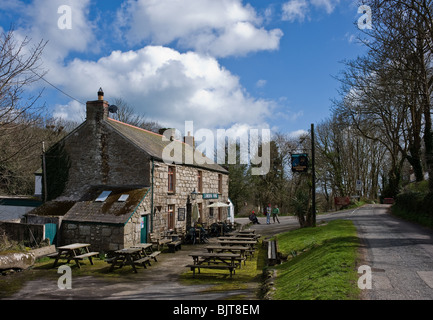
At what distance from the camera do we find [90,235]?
1619 cm

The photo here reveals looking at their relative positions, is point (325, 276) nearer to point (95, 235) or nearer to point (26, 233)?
point (95, 235)

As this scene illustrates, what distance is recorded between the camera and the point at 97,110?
1920 centimetres

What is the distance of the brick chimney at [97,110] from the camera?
19.1m

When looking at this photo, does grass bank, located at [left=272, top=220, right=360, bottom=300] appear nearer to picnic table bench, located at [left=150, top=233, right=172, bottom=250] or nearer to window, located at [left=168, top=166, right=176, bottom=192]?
picnic table bench, located at [left=150, top=233, right=172, bottom=250]

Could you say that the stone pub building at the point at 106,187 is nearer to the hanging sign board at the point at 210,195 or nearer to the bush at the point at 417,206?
the hanging sign board at the point at 210,195

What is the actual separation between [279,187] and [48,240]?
109ft

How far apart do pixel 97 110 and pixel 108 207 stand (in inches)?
231

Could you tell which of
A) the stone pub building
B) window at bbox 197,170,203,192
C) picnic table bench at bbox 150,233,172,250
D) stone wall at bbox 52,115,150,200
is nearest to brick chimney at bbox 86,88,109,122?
the stone pub building

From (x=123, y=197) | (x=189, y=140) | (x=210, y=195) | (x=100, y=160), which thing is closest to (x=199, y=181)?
(x=210, y=195)

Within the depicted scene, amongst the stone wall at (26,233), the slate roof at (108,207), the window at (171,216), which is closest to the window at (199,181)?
the window at (171,216)

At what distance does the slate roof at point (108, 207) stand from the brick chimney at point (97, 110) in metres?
4.08

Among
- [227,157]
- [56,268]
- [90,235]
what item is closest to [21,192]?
[90,235]

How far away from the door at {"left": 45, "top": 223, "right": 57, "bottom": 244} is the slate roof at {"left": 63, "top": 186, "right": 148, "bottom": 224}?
65cm
